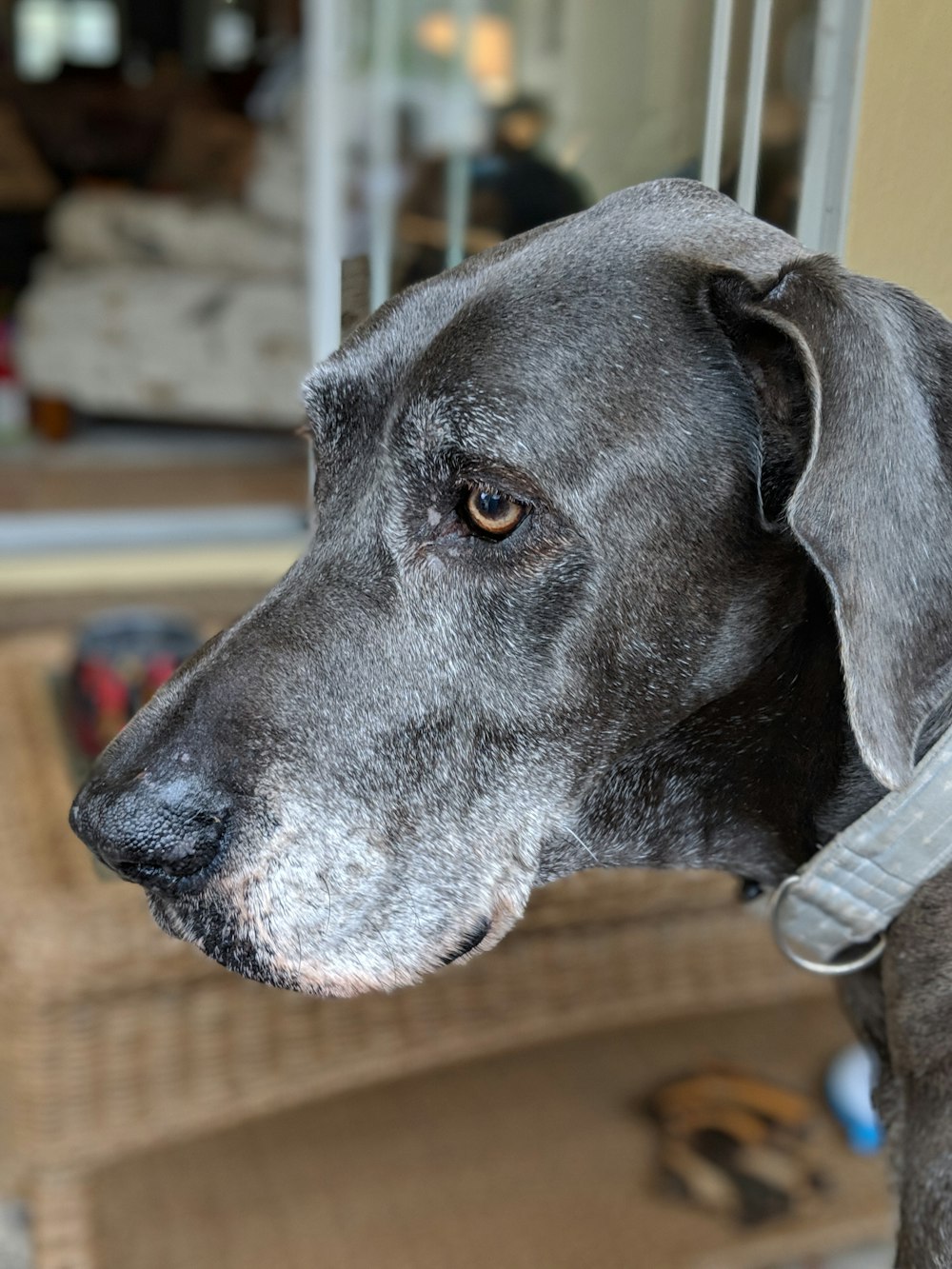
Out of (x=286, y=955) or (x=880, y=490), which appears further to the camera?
(x=286, y=955)

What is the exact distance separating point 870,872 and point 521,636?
12.6 inches

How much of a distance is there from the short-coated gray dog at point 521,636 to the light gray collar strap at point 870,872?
32 millimetres

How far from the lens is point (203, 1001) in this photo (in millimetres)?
1902

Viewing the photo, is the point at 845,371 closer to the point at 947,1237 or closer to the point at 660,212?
the point at 660,212

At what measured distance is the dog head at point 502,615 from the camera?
964 millimetres

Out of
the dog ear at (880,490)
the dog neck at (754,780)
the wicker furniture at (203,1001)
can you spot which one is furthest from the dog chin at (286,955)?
the wicker furniture at (203,1001)

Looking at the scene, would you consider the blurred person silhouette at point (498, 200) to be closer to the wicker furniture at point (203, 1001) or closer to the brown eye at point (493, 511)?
the brown eye at point (493, 511)

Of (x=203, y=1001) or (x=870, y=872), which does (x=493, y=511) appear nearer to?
(x=870, y=872)

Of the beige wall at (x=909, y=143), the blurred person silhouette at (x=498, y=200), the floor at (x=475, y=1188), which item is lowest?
the floor at (x=475, y=1188)

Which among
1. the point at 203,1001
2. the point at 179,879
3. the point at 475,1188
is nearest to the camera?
the point at 179,879

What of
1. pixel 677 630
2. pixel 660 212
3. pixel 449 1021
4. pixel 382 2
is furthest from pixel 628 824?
pixel 382 2

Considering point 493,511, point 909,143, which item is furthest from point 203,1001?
point 909,143

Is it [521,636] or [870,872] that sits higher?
[521,636]

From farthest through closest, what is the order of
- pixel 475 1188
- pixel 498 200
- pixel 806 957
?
pixel 475 1188
pixel 498 200
pixel 806 957
